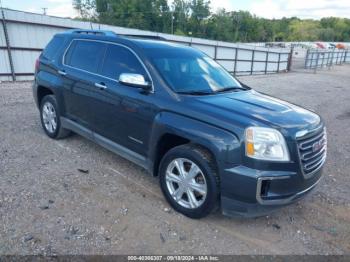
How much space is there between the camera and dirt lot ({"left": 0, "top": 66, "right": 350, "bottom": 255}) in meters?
2.95

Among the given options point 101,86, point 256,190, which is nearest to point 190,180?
point 256,190

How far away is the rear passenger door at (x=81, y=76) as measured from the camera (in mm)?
4367

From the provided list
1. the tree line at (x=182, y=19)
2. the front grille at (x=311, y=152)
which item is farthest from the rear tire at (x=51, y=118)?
the tree line at (x=182, y=19)

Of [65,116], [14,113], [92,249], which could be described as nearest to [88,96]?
[65,116]

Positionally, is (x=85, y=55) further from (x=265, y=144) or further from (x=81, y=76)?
(x=265, y=144)

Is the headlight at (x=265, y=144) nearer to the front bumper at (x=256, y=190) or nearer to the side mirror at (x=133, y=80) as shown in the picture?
the front bumper at (x=256, y=190)

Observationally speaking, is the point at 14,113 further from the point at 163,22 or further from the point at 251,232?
the point at 163,22

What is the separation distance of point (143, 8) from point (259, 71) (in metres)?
64.7

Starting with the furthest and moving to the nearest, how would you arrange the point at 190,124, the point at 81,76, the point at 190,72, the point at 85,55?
1. the point at 85,55
2. the point at 81,76
3. the point at 190,72
4. the point at 190,124

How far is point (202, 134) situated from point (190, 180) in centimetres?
57

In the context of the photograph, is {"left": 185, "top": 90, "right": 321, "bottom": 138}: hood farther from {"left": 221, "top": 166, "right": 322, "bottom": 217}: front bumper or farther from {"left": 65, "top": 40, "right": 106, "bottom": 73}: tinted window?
{"left": 65, "top": 40, "right": 106, "bottom": 73}: tinted window

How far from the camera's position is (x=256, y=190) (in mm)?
2861

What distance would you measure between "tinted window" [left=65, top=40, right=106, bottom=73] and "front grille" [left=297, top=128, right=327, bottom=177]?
2.91 meters

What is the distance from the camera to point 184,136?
319cm
